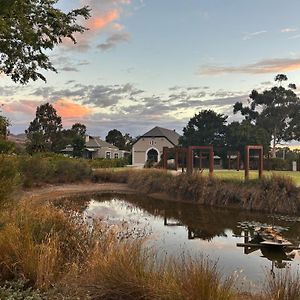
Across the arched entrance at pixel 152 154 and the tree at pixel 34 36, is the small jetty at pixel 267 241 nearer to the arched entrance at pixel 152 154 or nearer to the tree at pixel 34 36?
the tree at pixel 34 36

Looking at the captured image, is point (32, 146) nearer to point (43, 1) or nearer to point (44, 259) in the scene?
point (43, 1)

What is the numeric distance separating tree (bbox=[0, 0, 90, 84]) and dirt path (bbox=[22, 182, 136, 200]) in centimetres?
1295

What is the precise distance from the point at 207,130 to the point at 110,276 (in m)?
42.1

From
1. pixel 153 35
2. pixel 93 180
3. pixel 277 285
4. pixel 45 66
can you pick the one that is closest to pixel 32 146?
pixel 93 180

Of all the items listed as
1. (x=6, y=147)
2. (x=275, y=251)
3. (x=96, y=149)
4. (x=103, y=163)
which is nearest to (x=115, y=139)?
(x=96, y=149)

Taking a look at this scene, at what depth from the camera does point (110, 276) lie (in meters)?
5.14

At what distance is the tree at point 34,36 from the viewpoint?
25.3 ft

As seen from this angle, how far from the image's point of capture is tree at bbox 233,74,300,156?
58.1m

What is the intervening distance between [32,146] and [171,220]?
2758 cm

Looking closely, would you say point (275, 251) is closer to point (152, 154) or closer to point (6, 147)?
point (6, 147)

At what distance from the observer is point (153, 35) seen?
16.3 m

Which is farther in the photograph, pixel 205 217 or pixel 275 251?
pixel 205 217

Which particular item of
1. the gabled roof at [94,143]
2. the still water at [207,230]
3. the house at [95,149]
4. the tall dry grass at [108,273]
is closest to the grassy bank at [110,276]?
the tall dry grass at [108,273]

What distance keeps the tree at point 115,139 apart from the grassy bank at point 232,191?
5571cm
